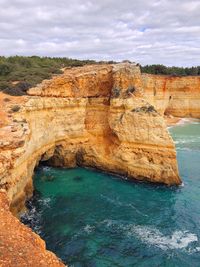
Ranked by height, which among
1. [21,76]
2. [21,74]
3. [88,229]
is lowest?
[88,229]

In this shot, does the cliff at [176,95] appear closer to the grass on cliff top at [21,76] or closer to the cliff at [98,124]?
the grass on cliff top at [21,76]

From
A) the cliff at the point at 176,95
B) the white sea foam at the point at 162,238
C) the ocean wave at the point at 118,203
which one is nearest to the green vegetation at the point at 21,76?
the ocean wave at the point at 118,203

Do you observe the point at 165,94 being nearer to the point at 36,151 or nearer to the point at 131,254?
the point at 36,151

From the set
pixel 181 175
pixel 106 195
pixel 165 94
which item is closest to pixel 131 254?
pixel 106 195

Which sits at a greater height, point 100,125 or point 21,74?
point 21,74

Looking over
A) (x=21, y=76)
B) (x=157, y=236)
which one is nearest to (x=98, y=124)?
(x=21, y=76)

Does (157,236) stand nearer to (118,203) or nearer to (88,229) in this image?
(88,229)
